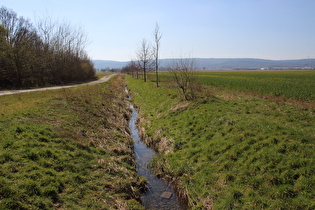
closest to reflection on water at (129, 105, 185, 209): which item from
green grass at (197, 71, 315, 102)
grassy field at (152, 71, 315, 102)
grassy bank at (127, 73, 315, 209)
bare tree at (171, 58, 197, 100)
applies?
grassy bank at (127, 73, 315, 209)

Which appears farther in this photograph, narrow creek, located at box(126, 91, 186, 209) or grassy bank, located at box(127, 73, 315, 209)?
narrow creek, located at box(126, 91, 186, 209)

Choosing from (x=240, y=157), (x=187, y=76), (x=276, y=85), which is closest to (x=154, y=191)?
(x=240, y=157)

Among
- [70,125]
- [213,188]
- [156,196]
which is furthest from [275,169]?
[70,125]

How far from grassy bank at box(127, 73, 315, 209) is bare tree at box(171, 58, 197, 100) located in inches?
159

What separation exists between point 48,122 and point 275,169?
1039 cm


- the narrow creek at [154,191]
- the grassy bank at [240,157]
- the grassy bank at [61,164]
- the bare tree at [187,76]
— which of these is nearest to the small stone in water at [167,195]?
the narrow creek at [154,191]

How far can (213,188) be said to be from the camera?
22.3 feet

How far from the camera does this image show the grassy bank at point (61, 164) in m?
5.25

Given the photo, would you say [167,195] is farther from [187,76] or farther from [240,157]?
[187,76]

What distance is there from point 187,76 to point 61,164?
1268 centimetres

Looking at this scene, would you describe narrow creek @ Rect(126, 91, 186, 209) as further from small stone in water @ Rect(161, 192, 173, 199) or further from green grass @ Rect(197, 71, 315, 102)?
green grass @ Rect(197, 71, 315, 102)

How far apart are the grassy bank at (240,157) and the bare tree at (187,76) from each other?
405 cm

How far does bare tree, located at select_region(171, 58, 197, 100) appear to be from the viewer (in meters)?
16.8

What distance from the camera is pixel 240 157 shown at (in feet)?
24.7
